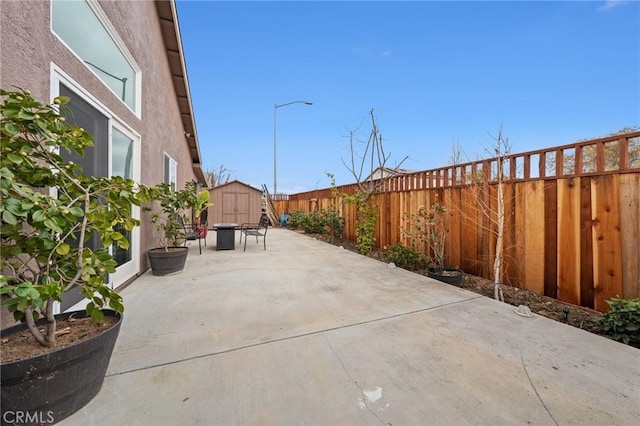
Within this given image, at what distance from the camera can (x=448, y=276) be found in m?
4.12

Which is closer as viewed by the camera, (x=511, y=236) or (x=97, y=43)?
(x=97, y=43)

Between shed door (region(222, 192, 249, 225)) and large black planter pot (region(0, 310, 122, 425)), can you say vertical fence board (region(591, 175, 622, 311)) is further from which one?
shed door (region(222, 192, 249, 225))

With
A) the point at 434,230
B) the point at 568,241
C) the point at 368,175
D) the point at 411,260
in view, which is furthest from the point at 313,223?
the point at 568,241

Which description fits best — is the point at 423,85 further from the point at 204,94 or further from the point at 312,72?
the point at 204,94

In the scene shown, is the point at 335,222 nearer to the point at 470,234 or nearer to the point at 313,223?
the point at 313,223

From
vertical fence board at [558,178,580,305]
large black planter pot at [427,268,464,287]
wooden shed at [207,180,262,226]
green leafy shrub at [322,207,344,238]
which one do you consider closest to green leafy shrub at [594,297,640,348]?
vertical fence board at [558,178,580,305]

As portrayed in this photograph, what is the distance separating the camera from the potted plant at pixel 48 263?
47.4 inches

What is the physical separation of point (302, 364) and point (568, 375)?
1867mm

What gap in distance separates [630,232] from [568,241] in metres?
0.56

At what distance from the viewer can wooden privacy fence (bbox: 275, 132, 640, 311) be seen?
9.18ft

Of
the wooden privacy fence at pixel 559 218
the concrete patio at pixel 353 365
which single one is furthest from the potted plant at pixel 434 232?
the concrete patio at pixel 353 365

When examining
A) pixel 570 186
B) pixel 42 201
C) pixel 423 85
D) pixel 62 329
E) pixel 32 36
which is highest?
pixel 423 85

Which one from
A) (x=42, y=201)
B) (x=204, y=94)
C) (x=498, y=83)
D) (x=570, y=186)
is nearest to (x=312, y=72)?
(x=204, y=94)

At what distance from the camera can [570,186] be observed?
10.7 feet
